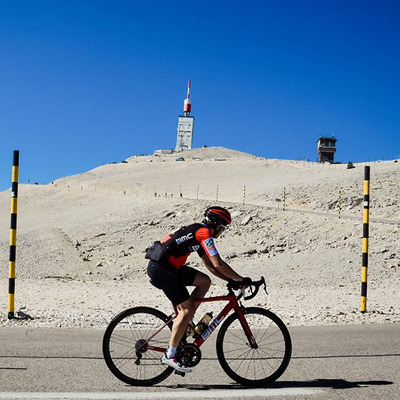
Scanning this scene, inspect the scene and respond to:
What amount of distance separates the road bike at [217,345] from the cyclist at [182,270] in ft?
0.39

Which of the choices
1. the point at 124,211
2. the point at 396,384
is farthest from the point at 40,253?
the point at 396,384

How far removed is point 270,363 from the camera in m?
5.55

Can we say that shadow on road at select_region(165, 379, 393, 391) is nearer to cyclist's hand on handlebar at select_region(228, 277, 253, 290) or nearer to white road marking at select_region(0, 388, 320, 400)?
white road marking at select_region(0, 388, 320, 400)

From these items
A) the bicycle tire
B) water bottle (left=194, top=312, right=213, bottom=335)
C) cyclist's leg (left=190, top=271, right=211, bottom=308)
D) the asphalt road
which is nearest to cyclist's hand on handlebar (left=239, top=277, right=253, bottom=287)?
cyclist's leg (left=190, top=271, right=211, bottom=308)

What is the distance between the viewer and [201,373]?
5719mm

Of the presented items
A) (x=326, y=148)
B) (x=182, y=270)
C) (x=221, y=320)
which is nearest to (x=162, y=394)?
(x=221, y=320)

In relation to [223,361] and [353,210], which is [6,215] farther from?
[223,361]

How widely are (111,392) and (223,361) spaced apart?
1156mm

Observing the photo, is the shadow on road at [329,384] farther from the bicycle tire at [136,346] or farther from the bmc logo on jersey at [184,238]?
the bmc logo on jersey at [184,238]

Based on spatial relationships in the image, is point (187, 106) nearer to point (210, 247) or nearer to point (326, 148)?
point (326, 148)

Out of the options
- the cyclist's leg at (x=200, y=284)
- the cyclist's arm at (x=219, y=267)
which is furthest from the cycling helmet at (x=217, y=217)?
the cyclist's leg at (x=200, y=284)

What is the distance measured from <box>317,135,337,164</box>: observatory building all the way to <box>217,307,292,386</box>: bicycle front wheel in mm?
94939

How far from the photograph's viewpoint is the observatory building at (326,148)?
97812 millimetres

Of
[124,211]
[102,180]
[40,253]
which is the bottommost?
[40,253]
